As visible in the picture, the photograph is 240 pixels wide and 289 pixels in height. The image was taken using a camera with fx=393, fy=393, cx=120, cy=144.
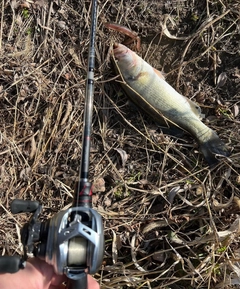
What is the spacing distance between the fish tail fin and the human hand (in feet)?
4.22

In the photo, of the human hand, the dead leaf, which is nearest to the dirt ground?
the dead leaf

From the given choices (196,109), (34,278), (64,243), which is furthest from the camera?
(196,109)

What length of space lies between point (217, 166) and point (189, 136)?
31 centimetres

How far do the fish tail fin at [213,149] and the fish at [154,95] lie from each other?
0.05 m

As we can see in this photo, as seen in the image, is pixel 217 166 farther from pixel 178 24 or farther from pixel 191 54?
pixel 178 24

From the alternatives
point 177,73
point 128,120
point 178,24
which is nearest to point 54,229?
point 128,120

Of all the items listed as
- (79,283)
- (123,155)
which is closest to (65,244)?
(79,283)

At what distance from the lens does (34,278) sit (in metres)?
1.90

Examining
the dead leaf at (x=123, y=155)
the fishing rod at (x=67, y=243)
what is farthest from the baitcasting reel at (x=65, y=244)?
the dead leaf at (x=123, y=155)

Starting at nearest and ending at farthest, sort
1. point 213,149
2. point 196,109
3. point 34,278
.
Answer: point 34,278 < point 213,149 < point 196,109

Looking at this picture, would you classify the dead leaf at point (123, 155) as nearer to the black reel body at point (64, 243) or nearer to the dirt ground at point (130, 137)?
the dirt ground at point (130, 137)

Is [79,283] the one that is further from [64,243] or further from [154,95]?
[154,95]

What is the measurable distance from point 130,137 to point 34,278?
140cm

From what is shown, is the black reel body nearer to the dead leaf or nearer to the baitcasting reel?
the baitcasting reel
